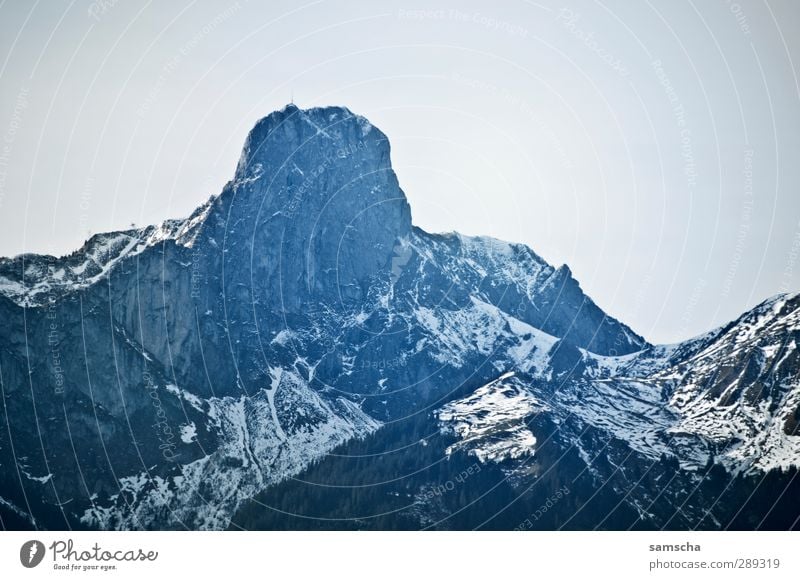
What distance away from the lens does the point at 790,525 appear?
7657 inches
